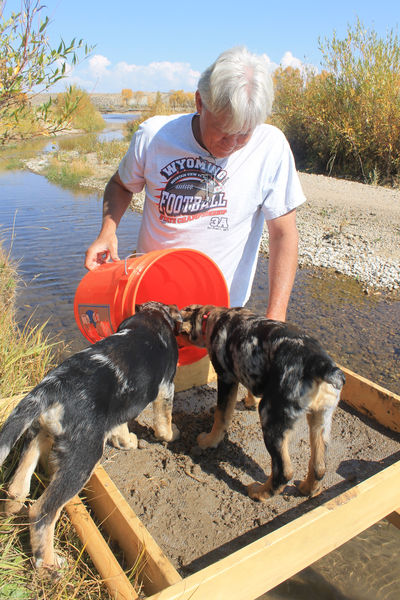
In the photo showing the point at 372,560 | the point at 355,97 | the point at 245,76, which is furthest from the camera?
the point at 355,97

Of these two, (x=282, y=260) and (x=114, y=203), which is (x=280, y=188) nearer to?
(x=282, y=260)

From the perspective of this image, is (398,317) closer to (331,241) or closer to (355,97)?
(331,241)

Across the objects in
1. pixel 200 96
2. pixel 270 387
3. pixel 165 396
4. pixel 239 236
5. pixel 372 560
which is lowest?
pixel 372 560

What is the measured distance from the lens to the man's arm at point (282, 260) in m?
3.69

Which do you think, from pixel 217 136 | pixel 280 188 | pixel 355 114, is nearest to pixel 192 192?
pixel 217 136

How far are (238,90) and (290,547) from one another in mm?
2689

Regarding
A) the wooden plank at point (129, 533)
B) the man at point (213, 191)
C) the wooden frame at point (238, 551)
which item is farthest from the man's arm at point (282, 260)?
the wooden plank at point (129, 533)

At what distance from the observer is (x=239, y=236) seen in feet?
12.8

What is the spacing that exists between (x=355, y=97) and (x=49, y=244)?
12211mm

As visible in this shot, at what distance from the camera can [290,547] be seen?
2.42 metres

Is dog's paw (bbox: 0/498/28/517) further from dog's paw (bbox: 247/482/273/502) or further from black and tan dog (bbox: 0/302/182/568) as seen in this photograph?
dog's paw (bbox: 247/482/273/502)

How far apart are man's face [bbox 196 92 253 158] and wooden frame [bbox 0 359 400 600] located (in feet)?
7.90

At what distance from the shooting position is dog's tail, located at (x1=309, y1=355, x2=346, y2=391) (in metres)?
2.66

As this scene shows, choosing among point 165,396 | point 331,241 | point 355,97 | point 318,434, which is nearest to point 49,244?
point 331,241
